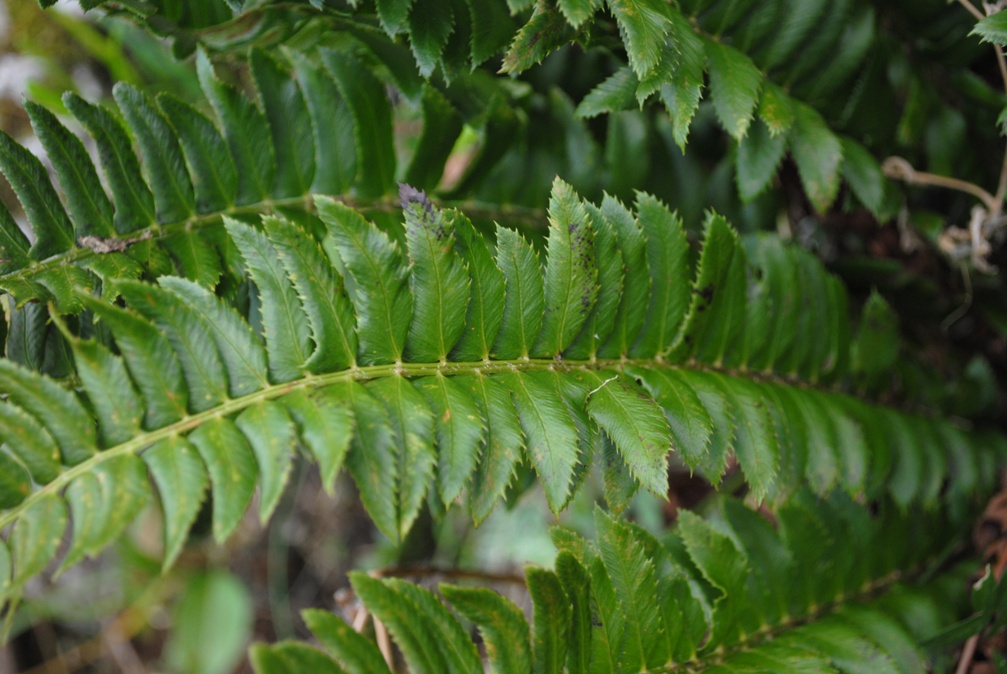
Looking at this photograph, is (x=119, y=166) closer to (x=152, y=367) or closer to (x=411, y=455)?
(x=152, y=367)

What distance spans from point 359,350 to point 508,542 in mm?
1363

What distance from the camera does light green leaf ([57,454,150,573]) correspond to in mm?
785

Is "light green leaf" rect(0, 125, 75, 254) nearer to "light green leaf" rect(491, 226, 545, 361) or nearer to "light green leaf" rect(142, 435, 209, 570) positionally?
"light green leaf" rect(142, 435, 209, 570)

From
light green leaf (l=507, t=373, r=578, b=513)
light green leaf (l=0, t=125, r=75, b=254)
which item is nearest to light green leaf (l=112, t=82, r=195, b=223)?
light green leaf (l=0, t=125, r=75, b=254)

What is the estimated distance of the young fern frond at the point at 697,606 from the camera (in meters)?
0.91

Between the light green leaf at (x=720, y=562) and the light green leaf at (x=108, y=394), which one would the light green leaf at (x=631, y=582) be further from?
the light green leaf at (x=108, y=394)

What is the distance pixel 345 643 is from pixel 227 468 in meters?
0.23

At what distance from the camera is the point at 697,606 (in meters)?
1.09

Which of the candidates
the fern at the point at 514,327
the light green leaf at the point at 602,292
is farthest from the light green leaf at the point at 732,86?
the light green leaf at the point at 602,292

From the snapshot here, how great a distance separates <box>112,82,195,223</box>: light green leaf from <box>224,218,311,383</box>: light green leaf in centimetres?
29

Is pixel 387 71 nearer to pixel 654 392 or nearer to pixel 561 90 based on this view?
pixel 561 90

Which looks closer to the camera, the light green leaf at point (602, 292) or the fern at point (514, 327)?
the fern at point (514, 327)

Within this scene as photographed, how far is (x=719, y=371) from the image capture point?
1.30 metres

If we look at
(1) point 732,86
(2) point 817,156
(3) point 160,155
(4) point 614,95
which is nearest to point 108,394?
(3) point 160,155
